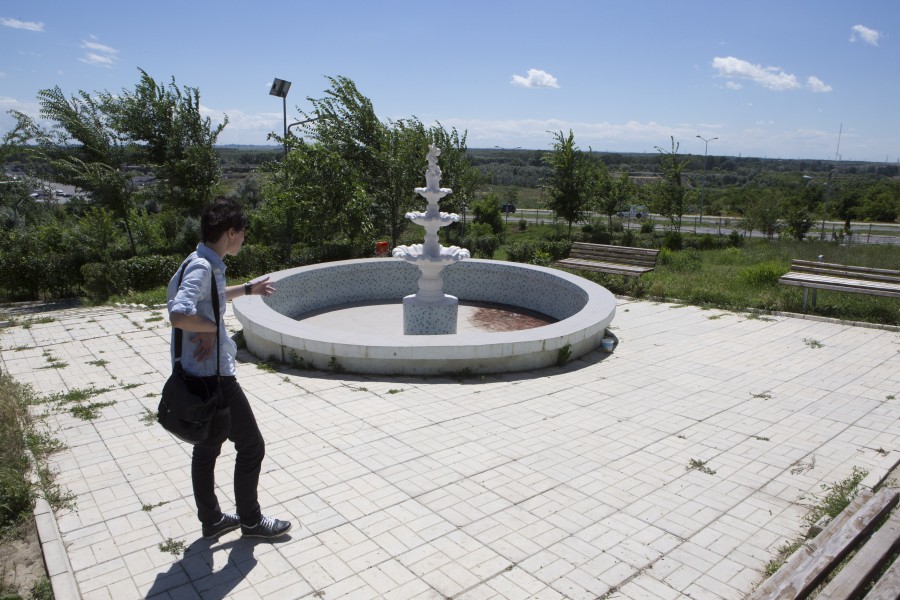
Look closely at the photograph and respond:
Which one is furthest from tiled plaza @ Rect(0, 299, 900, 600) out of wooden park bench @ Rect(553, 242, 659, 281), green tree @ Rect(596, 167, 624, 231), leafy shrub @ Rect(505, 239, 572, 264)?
green tree @ Rect(596, 167, 624, 231)

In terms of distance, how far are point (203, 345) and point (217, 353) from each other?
0.12 metres

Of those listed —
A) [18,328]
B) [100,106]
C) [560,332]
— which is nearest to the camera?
[560,332]

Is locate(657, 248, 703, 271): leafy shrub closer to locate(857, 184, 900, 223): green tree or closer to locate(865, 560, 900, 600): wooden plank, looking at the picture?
locate(865, 560, 900, 600): wooden plank

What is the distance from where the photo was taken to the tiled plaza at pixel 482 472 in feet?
11.7

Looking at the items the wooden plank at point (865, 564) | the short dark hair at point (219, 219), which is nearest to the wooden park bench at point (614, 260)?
the wooden plank at point (865, 564)

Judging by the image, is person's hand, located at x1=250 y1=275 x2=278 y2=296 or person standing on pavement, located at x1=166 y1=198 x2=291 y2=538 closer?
person standing on pavement, located at x1=166 y1=198 x2=291 y2=538

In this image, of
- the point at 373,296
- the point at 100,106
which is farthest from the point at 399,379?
the point at 100,106

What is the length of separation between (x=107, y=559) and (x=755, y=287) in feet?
40.3

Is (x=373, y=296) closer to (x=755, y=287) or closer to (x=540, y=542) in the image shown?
(x=755, y=287)

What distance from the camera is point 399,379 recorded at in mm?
7000

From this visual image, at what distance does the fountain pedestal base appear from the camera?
8.95 metres

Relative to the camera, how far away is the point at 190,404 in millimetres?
3238

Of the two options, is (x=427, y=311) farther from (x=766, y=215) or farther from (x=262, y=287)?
(x=766, y=215)

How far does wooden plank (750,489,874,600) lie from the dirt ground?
4026 millimetres
